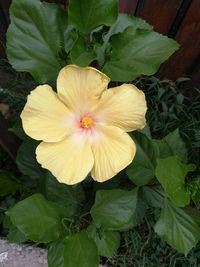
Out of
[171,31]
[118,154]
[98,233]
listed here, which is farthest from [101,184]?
[171,31]

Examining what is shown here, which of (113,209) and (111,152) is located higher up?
(111,152)

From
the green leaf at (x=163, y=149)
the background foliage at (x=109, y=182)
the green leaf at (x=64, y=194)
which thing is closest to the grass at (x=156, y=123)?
the background foliage at (x=109, y=182)

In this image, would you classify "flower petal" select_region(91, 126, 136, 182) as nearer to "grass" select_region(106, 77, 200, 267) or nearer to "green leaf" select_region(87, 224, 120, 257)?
"green leaf" select_region(87, 224, 120, 257)

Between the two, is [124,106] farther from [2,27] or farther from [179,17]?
[2,27]

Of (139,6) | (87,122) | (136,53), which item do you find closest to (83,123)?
(87,122)

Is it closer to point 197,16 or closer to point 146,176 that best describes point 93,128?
point 146,176
